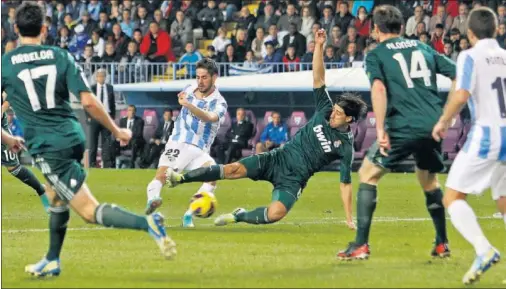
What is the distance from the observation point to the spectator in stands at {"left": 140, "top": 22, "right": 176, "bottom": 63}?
33.7 m

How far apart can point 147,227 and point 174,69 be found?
22143mm

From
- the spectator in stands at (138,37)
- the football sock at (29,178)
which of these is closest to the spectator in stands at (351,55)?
the spectator in stands at (138,37)

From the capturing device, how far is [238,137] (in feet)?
97.1

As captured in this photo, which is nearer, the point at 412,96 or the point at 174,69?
the point at 412,96

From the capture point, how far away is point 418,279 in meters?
10.9

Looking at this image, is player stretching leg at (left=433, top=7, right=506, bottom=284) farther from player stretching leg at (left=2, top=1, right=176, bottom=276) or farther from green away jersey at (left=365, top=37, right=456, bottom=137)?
player stretching leg at (left=2, top=1, right=176, bottom=276)

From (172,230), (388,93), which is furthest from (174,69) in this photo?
(388,93)

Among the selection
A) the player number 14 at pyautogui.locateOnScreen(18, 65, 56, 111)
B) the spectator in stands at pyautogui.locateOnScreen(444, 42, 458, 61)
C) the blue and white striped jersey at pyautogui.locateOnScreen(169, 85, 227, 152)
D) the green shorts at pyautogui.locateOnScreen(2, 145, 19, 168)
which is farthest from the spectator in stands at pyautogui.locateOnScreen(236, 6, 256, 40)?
the player number 14 at pyautogui.locateOnScreen(18, 65, 56, 111)

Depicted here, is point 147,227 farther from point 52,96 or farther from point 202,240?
point 202,240

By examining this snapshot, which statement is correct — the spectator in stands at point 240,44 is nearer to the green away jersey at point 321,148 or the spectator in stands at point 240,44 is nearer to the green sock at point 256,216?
the green away jersey at point 321,148

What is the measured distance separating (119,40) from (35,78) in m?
24.1

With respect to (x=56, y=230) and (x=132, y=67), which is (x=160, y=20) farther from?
(x=56, y=230)

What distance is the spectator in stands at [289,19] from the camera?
1302 inches

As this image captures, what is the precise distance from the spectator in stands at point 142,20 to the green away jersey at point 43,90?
82.0ft
